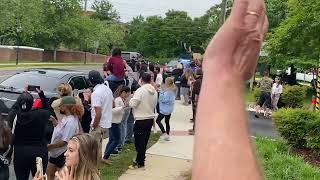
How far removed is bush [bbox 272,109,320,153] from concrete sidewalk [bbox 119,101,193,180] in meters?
1.87

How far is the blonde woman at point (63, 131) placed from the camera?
21.6 feet

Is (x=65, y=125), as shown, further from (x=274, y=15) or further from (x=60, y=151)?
(x=274, y=15)

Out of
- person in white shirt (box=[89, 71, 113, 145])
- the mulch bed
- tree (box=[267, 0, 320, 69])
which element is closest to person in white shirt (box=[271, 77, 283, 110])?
tree (box=[267, 0, 320, 69])

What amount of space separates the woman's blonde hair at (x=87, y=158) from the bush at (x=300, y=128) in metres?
6.35

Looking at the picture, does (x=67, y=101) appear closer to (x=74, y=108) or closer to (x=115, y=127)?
(x=74, y=108)

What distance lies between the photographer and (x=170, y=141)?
12648mm

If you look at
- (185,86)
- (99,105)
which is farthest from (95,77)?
(185,86)

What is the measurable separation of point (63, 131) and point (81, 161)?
1.98 m

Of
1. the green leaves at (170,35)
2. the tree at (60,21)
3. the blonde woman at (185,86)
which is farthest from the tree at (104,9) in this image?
the blonde woman at (185,86)

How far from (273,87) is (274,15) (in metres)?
8.98

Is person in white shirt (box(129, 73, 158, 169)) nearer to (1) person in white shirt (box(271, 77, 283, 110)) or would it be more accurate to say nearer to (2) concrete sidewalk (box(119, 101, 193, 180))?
(2) concrete sidewalk (box(119, 101, 193, 180))

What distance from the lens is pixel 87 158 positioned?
186 inches

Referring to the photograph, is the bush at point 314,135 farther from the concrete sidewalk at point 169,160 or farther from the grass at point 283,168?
the concrete sidewalk at point 169,160

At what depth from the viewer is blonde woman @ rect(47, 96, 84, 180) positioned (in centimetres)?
657
